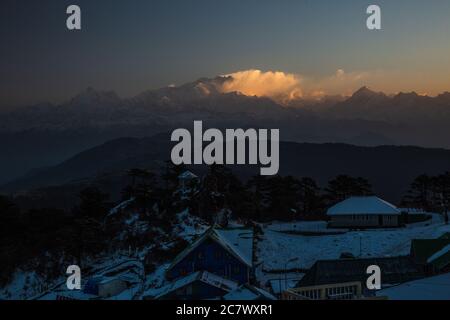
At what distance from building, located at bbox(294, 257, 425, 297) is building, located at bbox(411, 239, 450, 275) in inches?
23.1

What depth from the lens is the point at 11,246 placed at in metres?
52.5

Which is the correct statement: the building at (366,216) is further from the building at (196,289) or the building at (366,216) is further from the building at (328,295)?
the building at (328,295)

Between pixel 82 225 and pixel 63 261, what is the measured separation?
180 inches

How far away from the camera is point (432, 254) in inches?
1613

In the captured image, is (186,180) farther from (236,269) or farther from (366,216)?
(236,269)

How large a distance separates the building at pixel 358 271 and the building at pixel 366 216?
54.7 ft

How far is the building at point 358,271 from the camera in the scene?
37.5 m

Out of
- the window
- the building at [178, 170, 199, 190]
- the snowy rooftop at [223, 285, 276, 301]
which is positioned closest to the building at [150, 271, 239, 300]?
the window

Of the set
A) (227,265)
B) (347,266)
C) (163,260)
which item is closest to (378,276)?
(347,266)

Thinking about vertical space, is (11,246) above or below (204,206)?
below

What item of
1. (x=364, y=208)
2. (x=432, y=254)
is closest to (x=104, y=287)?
(x=432, y=254)

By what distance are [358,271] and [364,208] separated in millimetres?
20805
